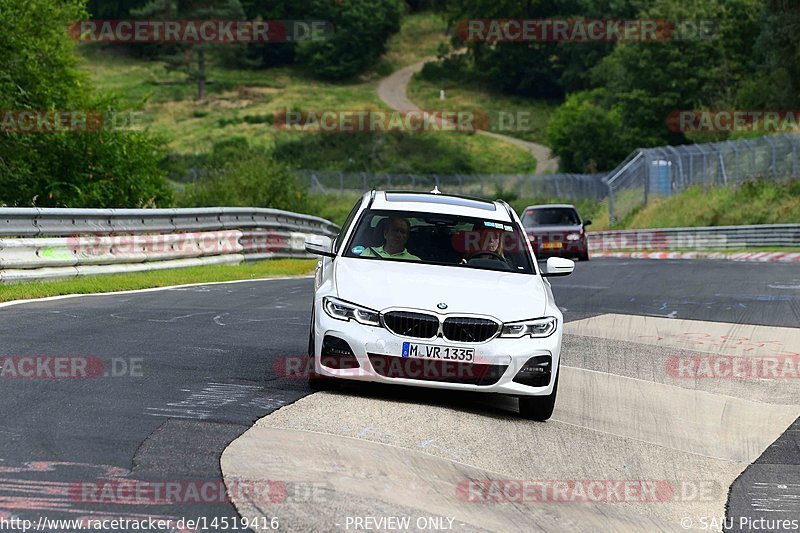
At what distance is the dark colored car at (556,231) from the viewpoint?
30.5 metres

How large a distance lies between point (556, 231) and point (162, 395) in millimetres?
22814

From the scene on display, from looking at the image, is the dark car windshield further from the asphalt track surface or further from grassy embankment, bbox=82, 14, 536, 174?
grassy embankment, bbox=82, 14, 536, 174

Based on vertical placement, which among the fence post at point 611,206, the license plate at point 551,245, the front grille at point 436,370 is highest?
the front grille at point 436,370

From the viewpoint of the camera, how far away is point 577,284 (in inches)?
867

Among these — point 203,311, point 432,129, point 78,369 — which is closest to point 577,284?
point 203,311

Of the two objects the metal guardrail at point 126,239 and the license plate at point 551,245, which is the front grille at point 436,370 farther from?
the license plate at point 551,245

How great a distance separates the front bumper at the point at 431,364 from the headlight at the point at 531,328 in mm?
51

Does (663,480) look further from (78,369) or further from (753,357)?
(753,357)

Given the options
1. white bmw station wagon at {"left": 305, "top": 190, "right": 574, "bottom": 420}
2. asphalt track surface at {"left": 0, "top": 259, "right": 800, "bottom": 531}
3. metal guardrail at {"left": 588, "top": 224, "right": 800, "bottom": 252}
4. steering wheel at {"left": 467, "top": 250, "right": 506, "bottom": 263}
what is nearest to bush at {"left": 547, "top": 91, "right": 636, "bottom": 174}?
metal guardrail at {"left": 588, "top": 224, "right": 800, "bottom": 252}

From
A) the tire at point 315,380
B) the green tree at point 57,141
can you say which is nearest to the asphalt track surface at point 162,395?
the tire at point 315,380

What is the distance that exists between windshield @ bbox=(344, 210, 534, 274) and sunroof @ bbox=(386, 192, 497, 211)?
14.0 inches

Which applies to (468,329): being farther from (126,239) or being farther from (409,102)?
(409,102)

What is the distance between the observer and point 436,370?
343 inches

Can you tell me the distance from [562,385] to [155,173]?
2193 centimetres
